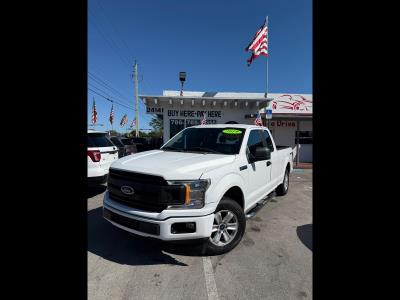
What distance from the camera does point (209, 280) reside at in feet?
8.59

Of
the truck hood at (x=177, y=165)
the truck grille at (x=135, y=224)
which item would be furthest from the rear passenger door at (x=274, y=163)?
the truck grille at (x=135, y=224)

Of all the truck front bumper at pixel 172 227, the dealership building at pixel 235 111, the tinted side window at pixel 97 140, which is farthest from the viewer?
the dealership building at pixel 235 111

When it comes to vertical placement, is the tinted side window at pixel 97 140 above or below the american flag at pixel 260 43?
below

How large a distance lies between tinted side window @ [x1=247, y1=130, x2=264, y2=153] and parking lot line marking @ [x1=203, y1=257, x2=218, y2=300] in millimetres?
1997

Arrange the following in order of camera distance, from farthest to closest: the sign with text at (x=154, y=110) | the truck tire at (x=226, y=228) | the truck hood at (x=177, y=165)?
the sign with text at (x=154, y=110) < the truck tire at (x=226, y=228) < the truck hood at (x=177, y=165)

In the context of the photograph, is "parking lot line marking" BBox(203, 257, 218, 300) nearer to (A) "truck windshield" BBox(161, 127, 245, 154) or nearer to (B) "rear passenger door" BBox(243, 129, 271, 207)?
(B) "rear passenger door" BBox(243, 129, 271, 207)

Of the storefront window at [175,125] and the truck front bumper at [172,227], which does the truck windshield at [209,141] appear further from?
the storefront window at [175,125]

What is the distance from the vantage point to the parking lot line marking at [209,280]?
7.87 feet

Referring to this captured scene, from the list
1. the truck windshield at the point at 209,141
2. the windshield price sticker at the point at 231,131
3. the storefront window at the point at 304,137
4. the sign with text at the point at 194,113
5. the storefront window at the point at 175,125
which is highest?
the sign with text at the point at 194,113

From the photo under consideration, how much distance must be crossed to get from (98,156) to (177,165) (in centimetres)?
331

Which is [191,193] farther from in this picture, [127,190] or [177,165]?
[127,190]

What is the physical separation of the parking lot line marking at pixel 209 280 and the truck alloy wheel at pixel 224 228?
10.7 inches
